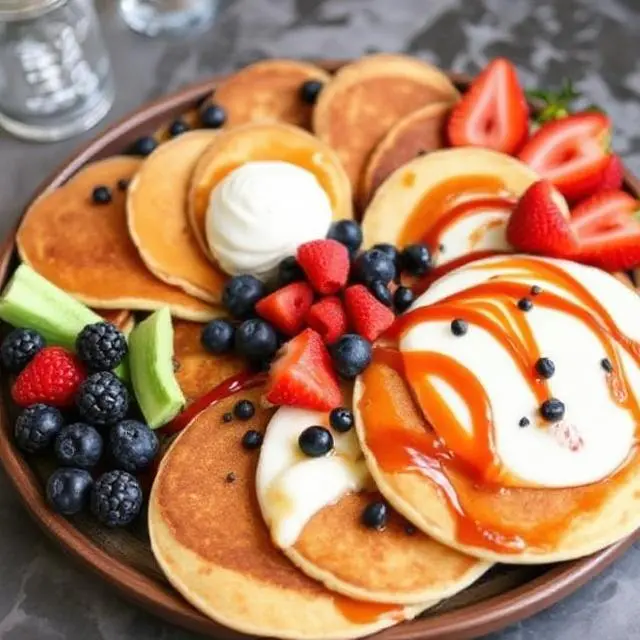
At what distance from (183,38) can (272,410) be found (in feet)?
4.28

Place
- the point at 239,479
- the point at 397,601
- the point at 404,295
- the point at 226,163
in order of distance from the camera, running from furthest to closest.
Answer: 1. the point at 226,163
2. the point at 404,295
3. the point at 239,479
4. the point at 397,601

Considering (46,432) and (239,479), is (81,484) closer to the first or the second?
(46,432)

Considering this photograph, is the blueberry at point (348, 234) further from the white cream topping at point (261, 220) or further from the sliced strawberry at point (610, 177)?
the sliced strawberry at point (610, 177)

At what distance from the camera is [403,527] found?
1654 millimetres

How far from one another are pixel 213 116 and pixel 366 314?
2.03 feet

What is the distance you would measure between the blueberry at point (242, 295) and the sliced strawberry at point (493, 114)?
52 centimetres

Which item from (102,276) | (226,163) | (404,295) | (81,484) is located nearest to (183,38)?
(226,163)

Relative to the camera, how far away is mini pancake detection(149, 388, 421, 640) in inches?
62.7

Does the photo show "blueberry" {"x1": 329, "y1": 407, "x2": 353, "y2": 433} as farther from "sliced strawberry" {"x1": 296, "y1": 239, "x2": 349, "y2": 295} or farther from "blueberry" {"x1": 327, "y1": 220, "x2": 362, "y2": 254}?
"blueberry" {"x1": 327, "y1": 220, "x2": 362, "y2": 254}

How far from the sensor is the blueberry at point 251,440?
5.75 ft

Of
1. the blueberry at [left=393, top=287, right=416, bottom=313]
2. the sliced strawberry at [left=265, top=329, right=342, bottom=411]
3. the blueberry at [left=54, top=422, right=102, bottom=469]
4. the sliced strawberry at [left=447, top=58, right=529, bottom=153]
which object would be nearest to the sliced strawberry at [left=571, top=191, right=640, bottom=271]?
the sliced strawberry at [left=447, top=58, right=529, bottom=153]

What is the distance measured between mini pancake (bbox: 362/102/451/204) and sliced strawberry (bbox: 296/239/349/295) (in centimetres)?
25

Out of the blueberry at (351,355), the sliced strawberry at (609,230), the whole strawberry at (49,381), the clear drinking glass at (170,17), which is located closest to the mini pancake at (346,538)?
the blueberry at (351,355)

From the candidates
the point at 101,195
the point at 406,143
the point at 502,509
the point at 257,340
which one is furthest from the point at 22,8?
the point at 502,509
